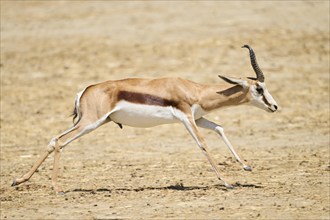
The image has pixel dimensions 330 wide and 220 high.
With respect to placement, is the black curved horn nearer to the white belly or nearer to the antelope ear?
the antelope ear

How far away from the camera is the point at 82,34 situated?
21656 mm

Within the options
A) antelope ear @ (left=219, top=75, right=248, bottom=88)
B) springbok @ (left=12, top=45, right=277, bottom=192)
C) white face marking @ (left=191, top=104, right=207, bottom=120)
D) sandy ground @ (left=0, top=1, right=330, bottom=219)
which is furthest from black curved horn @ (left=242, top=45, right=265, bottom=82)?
sandy ground @ (left=0, top=1, right=330, bottom=219)

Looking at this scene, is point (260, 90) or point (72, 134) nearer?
point (72, 134)

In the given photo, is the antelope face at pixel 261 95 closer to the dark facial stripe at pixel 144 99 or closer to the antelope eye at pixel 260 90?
the antelope eye at pixel 260 90

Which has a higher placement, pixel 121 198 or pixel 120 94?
pixel 120 94

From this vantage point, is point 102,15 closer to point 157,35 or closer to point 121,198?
point 157,35

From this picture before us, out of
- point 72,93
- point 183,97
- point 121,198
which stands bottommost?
point 72,93

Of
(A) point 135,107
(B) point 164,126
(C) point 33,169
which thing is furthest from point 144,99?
(B) point 164,126

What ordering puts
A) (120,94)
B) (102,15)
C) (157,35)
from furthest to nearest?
1. (102,15)
2. (157,35)
3. (120,94)

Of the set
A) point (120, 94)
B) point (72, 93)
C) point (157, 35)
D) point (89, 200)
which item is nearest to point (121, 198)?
point (89, 200)

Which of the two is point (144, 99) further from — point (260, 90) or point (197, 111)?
point (260, 90)

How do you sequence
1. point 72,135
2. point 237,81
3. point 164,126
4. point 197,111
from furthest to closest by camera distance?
point 164,126 < point 237,81 < point 197,111 < point 72,135

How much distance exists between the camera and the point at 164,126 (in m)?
16.2

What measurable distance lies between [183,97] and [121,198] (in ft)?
5.30
